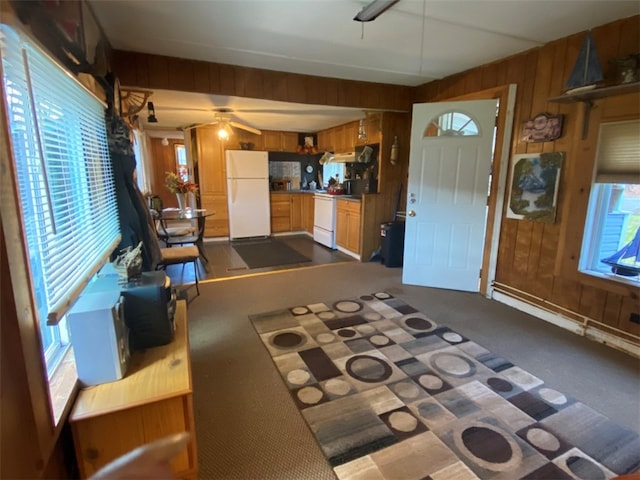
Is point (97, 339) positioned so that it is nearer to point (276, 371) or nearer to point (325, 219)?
point (276, 371)

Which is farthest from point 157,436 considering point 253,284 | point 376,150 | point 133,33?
point 376,150

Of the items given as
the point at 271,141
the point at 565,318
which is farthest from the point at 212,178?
the point at 565,318

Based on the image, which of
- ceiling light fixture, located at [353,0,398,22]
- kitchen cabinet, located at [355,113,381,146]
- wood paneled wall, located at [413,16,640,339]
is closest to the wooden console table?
ceiling light fixture, located at [353,0,398,22]

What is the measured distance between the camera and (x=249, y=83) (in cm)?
350

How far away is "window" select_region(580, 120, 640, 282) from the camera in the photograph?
7.92 feet

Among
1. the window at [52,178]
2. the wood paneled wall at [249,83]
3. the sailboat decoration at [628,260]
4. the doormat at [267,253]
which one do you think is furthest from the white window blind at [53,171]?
the sailboat decoration at [628,260]

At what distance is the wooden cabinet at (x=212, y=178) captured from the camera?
Answer: 19.5 feet

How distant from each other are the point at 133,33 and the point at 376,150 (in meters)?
3.48

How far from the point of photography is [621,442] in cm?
167

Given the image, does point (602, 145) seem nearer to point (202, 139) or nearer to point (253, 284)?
point (253, 284)

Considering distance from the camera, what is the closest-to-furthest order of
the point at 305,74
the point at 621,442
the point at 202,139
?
the point at 621,442 → the point at 305,74 → the point at 202,139

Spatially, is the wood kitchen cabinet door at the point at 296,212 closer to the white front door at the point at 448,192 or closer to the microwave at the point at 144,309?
the white front door at the point at 448,192

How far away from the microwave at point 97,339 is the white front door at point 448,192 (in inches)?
127

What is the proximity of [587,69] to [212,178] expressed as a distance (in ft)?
17.6
